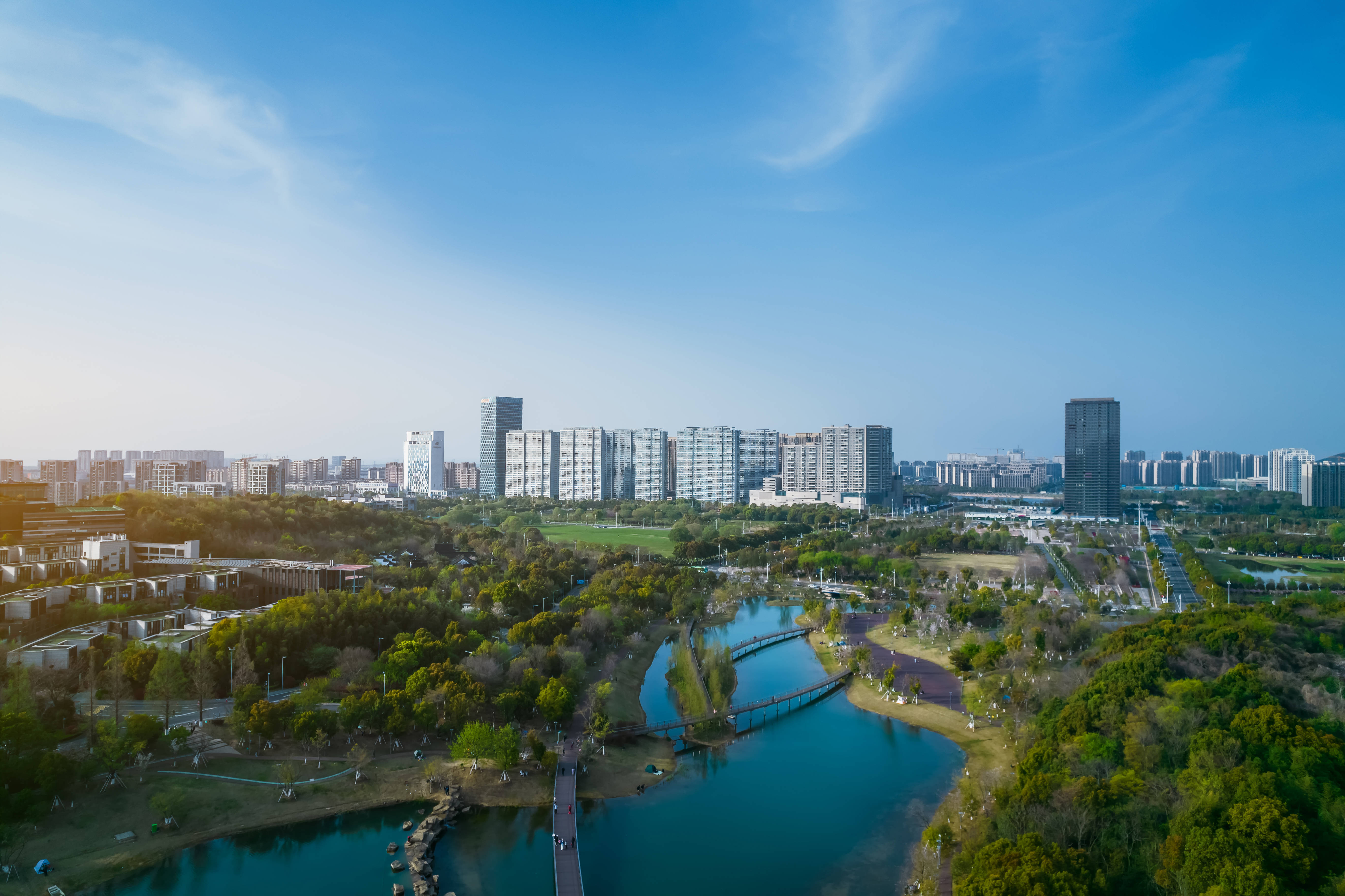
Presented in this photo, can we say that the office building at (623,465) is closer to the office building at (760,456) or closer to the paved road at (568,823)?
the office building at (760,456)

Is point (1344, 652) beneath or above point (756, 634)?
above

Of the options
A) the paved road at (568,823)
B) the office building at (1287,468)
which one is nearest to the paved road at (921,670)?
the paved road at (568,823)

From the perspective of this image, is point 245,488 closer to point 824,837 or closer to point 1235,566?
point 824,837

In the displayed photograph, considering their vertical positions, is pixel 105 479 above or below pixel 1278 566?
above

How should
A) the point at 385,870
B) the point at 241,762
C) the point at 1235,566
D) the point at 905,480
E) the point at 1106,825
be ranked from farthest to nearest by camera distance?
the point at 905,480 → the point at 1235,566 → the point at 241,762 → the point at 385,870 → the point at 1106,825

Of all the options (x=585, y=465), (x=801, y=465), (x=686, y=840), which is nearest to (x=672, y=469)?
(x=585, y=465)

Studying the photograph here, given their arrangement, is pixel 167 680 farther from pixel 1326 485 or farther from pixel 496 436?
pixel 1326 485

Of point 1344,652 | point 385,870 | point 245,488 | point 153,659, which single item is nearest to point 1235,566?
point 1344,652
